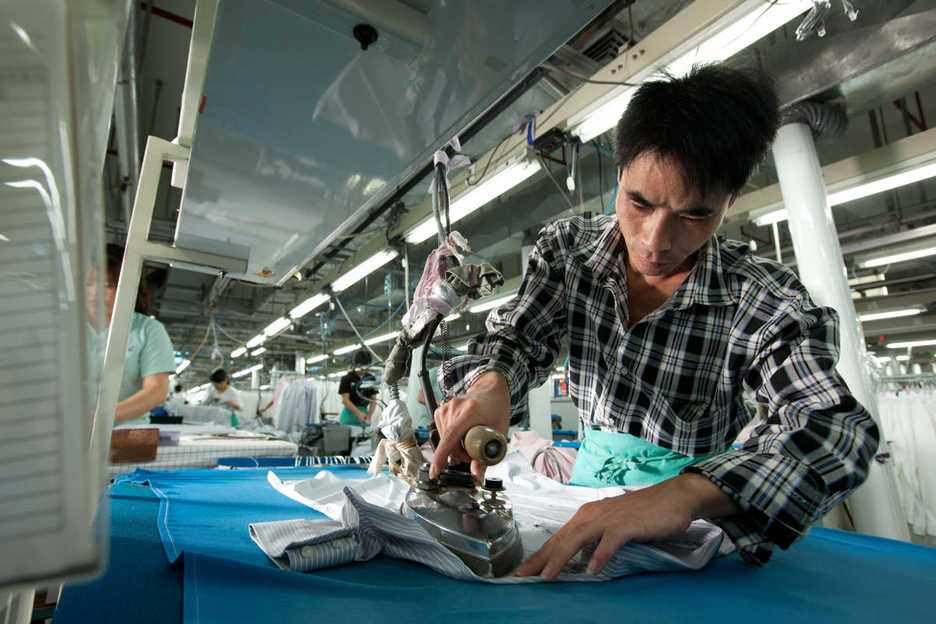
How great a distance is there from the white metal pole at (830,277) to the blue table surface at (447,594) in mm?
1909

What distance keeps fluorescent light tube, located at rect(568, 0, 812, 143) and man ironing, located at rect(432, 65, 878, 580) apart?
32.8 inches

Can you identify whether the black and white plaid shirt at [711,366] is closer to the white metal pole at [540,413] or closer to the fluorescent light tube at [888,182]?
the fluorescent light tube at [888,182]

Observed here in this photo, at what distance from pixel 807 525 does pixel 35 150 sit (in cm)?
84

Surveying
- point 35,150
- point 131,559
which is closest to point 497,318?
point 131,559

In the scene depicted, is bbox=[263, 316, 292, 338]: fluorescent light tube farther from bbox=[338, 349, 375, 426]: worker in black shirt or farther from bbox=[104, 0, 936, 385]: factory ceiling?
bbox=[338, 349, 375, 426]: worker in black shirt

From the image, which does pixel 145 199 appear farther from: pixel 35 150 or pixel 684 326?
pixel 684 326

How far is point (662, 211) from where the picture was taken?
0.81 meters

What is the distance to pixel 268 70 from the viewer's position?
643 millimetres

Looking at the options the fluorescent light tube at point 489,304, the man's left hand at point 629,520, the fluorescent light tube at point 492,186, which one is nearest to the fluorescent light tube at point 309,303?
the fluorescent light tube at point 489,304

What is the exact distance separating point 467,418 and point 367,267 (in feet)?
13.2

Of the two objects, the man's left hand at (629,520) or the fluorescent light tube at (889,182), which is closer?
the man's left hand at (629,520)

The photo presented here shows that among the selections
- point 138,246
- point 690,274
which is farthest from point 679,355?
point 138,246

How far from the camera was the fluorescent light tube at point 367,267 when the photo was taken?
13.9 feet

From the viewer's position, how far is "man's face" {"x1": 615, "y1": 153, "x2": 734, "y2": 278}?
2.61 feet
